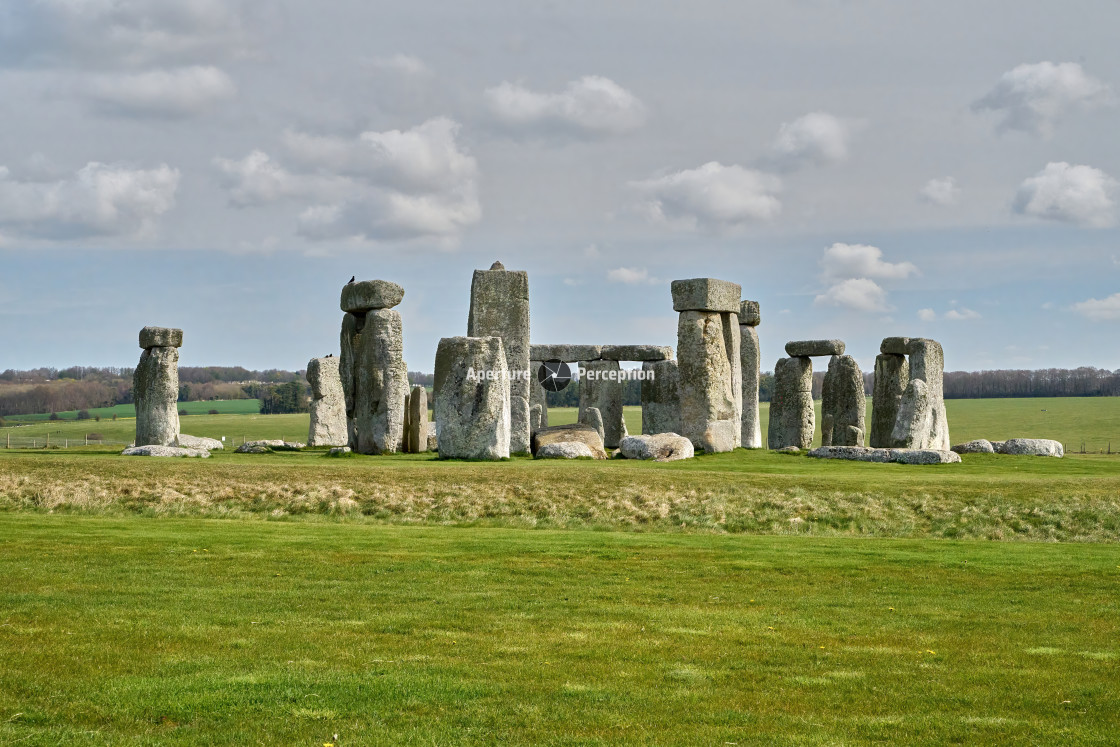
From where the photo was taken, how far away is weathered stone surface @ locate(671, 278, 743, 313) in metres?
27.5

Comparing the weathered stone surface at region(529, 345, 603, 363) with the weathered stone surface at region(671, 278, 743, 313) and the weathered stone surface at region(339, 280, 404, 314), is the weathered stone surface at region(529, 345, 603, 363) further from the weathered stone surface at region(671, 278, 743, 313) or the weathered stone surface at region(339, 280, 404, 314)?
the weathered stone surface at region(339, 280, 404, 314)

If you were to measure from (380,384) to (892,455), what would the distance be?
1164 centimetres

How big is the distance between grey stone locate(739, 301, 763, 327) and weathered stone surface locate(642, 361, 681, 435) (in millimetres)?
3060

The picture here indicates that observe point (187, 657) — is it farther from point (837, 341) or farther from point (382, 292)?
point (837, 341)

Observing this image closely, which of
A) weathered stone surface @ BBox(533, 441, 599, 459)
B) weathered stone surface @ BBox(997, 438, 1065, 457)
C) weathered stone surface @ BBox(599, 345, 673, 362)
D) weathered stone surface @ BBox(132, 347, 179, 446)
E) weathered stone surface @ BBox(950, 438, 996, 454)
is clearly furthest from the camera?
weathered stone surface @ BBox(599, 345, 673, 362)

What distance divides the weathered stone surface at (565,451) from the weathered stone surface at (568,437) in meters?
0.28

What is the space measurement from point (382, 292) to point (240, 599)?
55.7ft

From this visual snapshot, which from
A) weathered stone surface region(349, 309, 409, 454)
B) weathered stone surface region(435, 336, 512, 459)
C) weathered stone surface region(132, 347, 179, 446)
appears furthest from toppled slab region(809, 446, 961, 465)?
weathered stone surface region(132, 347, 179, 446)

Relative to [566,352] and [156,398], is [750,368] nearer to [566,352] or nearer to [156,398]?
[566,352]

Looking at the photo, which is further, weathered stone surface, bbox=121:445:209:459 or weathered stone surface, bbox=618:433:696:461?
weathered stone surface, bbox=121:445:209:459

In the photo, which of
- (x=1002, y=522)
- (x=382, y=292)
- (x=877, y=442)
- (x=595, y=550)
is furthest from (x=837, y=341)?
(x=595, y=550)

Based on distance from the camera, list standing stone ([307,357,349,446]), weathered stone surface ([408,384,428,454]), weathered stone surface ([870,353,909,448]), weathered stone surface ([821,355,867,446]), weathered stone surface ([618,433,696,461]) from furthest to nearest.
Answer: standing stone ([307,357,349,446]) < weathered stone surface ([821,355,867,446]) < weathered stone surface ([870,353,909,448]) < weathered stone surface ([408,384,428,454]) < weathered stone surface ([618,433,696,461])

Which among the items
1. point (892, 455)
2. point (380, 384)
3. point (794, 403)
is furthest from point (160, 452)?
point (794, 403)

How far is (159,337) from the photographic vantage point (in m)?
28.1
